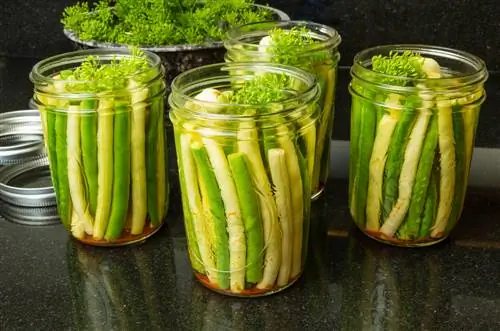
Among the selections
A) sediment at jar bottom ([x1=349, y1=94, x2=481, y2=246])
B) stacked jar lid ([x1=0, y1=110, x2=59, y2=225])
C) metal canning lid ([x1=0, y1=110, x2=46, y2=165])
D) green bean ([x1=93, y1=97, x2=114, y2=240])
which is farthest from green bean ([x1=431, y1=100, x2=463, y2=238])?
metal canning lid ([x1=0, y1=110, x2=46, y2=165])

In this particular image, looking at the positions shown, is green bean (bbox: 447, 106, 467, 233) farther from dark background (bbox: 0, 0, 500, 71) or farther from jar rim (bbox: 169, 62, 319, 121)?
dark background (bbox: 0, 0, 500, 71)

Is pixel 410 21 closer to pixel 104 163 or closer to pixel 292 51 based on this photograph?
pixel 292 51

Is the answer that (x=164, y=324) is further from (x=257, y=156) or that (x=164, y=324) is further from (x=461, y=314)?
(x=461, y=314)

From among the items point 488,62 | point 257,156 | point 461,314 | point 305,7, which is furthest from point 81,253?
point 488,62

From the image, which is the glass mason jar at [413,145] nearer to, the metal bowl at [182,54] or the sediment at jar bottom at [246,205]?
the sediment at jar bottom at [246,205]

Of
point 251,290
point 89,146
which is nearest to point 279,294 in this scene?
point 251,290

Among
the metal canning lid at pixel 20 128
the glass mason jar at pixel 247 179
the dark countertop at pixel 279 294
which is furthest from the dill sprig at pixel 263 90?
the metal canning lid at pixel 20 128
